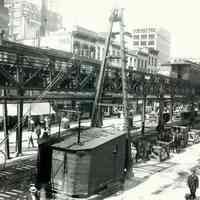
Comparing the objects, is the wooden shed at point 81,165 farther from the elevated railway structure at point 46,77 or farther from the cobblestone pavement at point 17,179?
the elevated railway structure at point 46,77

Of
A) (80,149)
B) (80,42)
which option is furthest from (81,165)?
(80,42)

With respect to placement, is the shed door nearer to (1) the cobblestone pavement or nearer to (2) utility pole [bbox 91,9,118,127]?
(1) the cobblestone pavement

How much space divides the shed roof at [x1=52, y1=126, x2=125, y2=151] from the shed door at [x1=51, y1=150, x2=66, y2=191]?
333mm

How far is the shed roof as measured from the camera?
39.8ft

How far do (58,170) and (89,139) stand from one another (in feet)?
7.01

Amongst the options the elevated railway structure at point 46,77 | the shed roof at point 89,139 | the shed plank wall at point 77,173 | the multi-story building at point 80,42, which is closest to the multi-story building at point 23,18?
the multi-story building at point 80,42

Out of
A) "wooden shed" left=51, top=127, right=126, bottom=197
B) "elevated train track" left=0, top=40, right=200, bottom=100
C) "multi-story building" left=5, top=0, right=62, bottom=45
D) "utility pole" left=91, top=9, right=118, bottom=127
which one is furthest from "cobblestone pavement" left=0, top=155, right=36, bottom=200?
"multi-story building" left=5, top=0, right=62, bottom=45

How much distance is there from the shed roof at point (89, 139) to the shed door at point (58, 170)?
333 mm

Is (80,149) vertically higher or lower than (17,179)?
higher

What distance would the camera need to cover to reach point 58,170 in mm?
12164

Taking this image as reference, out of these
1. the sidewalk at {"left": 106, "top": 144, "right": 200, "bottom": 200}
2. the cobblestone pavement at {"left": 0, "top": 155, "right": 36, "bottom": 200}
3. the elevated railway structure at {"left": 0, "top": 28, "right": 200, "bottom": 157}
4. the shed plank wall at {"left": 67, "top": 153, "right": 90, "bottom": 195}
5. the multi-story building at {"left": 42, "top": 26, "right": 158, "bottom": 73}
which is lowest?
the sidewalk at {"left": 106, "top": 144, "right": 200, "bottom": 200}

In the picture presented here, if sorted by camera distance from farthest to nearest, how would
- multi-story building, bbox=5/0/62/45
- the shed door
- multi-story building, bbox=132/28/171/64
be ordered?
multi-story building, bbox=132/28/171/64
multi-story building, bbox=5/0/62/45
the shed door

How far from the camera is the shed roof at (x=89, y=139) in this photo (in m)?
12.1

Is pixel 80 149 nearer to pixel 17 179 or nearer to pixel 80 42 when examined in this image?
pixel 17 179
